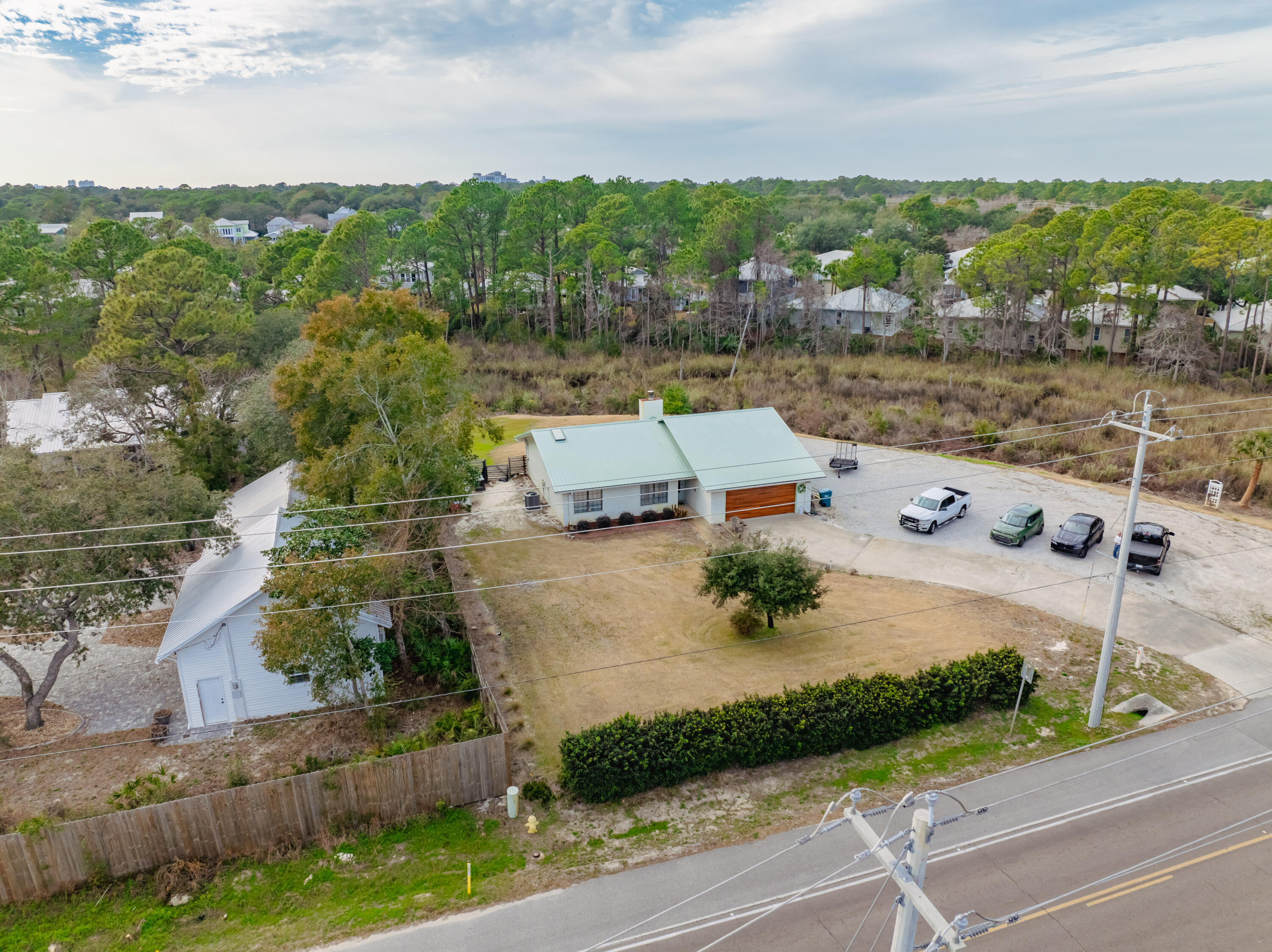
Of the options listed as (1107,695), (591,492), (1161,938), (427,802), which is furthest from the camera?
(591,492)

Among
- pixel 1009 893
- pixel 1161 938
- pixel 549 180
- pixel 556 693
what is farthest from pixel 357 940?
pixel 549 180

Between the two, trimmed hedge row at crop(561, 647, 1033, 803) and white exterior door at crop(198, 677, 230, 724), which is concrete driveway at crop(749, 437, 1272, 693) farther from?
white exterior door at crop(198, 677, 230, 724)

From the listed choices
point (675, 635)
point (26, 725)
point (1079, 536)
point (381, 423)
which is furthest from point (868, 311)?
point (26, 725)

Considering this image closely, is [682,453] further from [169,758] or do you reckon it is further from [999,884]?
[999,884]

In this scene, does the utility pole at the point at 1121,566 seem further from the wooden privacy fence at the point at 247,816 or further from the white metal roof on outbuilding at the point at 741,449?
the white metal roof on outbuilding at the point at 741,449

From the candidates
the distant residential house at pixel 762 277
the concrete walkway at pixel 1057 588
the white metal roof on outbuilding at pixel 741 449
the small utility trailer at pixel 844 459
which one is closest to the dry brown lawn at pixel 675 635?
the concrete walkway at pixel 1057 588

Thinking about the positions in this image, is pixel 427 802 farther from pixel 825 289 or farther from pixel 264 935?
pixel 825 289

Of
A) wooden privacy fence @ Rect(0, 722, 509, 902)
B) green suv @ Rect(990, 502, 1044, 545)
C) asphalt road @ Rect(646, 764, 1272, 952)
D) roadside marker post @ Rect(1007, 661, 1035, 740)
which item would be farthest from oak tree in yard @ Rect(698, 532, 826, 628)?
green suv @ Rect(990, 502, 1044, 545)
